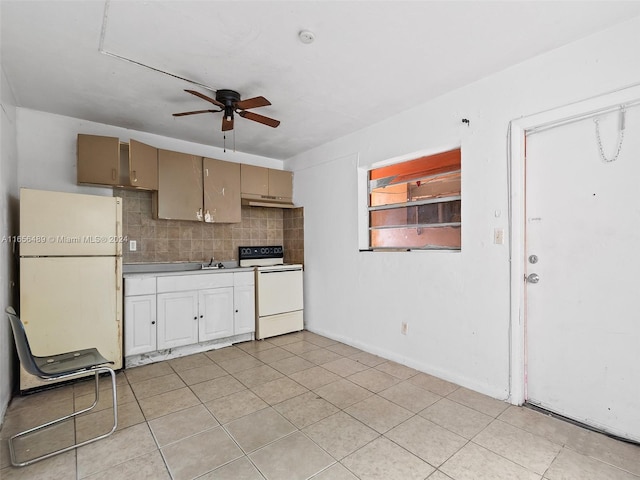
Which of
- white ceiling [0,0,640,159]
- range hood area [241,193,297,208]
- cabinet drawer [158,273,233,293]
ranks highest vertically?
white ceiling [0,0,640,159]

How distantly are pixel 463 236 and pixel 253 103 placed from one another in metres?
2.02

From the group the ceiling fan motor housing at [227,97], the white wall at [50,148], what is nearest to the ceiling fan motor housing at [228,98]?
the ceiling fan motor housing at [227,97]

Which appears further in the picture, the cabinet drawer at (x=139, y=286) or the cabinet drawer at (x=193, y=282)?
the cabinet drawer at (x=193, y=282)

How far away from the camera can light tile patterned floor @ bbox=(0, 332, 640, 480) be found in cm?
174

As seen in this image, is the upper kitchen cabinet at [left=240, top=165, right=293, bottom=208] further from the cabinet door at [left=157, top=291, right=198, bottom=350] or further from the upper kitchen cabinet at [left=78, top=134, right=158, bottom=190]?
the cabinet door at [left=157, top=291, right=198, bottom=350]

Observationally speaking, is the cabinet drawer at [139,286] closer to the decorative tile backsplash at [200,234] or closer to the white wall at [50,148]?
the decorative tile backsplash at [200,234]

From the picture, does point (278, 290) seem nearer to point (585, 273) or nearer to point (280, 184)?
point (280, 184)

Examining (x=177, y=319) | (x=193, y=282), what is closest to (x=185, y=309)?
(x=177, y=319)

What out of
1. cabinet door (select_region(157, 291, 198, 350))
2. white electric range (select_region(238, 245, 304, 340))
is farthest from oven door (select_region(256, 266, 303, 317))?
cabinet door (select_region(157, 291, 198, 350))

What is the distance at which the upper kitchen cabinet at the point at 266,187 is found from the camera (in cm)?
426

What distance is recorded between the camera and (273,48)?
2150mm

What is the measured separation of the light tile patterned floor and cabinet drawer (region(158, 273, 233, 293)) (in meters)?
0.86

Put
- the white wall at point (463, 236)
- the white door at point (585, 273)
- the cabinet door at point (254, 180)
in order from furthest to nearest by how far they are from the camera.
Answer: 1. the cabinet door at point (254, 180)
2. the white wall at point (463, 236)
3. the white door at point (585, 273)

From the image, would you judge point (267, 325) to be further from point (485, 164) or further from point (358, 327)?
point (485, 164)
